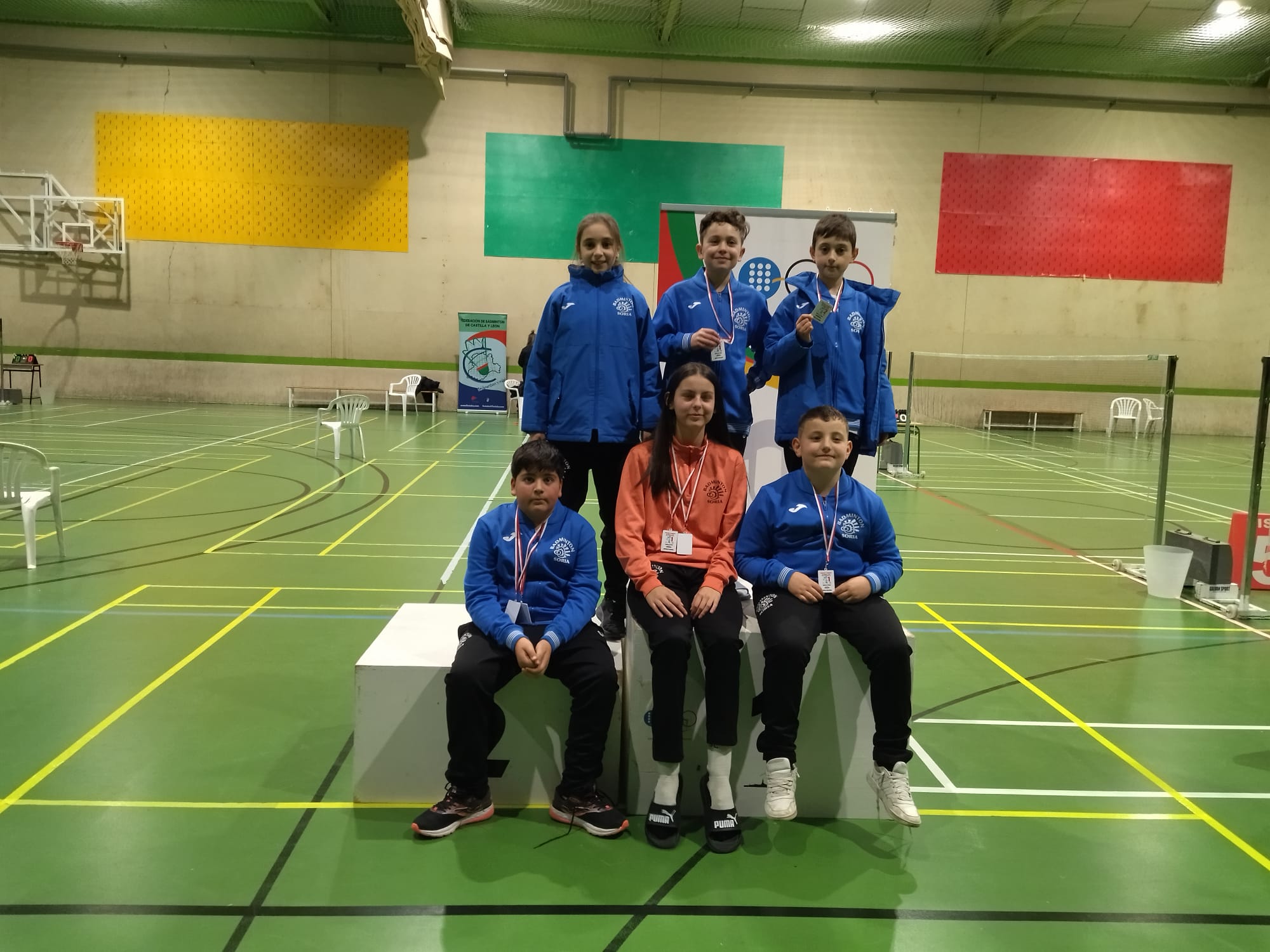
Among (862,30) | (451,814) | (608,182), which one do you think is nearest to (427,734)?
(451,814)

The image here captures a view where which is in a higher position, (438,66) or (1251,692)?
(438,66)

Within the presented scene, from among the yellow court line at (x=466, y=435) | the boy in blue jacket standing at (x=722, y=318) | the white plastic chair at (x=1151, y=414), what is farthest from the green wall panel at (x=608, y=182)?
the boy in blue jacket standing at (x=722, y=318)

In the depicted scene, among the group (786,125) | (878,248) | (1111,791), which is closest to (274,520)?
(878,248)

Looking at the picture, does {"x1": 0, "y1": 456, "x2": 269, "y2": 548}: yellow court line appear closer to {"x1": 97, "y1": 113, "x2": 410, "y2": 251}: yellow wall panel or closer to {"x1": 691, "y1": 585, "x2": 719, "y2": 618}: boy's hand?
{"x1": 691, "y1": 585, "x2": 719, "y2": 618}: boy's hand

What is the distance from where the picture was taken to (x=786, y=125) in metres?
19.4

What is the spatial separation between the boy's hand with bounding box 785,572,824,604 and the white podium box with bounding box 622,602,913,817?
142mm

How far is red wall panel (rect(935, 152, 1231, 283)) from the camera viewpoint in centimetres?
1945

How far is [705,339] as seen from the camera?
346 cm

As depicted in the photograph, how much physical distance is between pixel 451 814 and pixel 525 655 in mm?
586

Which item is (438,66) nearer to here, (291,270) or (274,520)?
(291,270)

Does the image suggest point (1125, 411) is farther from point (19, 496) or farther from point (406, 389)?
point (19, 496)

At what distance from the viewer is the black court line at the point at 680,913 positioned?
2.40 meters

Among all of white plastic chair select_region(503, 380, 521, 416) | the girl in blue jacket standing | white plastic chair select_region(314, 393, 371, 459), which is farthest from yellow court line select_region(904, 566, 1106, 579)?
white plastic chair select_region(503, 380, 521, 416)

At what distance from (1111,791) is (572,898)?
6.92ft
